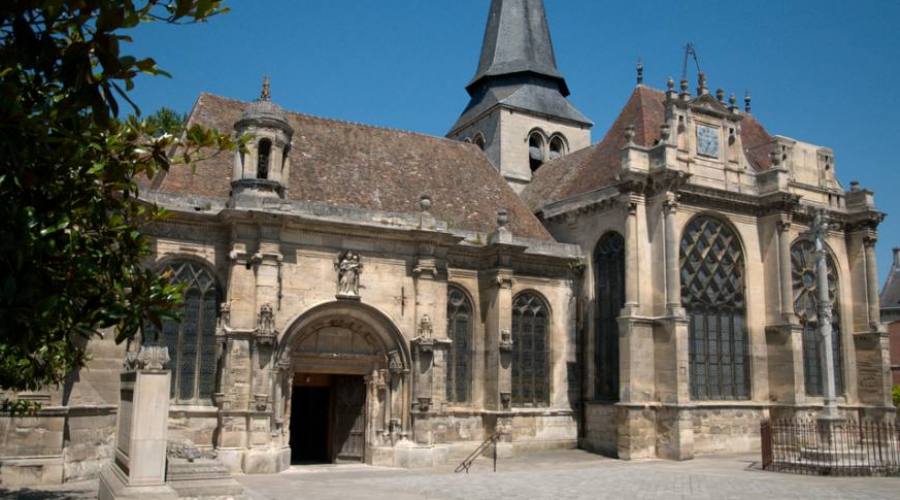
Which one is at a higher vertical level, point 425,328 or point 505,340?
point 425,328

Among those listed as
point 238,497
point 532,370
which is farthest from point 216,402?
point 532,370

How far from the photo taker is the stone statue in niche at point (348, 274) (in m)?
21.5

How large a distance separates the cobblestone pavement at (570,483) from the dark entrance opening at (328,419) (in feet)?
4.56

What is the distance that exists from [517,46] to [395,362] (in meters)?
19.9

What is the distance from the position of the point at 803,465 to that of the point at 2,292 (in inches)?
775

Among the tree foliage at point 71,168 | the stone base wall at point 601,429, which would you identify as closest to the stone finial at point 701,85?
the stone base wall at point 601,429

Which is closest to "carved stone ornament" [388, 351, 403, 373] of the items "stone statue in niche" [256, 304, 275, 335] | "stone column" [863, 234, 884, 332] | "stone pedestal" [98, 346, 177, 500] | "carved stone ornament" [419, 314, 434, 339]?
"carved stone ornament" [419, 314, 434, 339]

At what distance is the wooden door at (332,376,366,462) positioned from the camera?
22609mm

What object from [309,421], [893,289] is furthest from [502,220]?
[893,289]

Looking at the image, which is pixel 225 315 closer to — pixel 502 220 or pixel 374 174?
pixel 374 174

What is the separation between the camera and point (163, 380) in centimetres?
1210

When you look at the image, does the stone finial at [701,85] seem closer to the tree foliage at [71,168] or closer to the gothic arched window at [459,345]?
the gothic arched window at [459,345]

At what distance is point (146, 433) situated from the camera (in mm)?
11820

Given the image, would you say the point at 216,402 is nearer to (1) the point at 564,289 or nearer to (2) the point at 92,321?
(1) the point at 564,289
